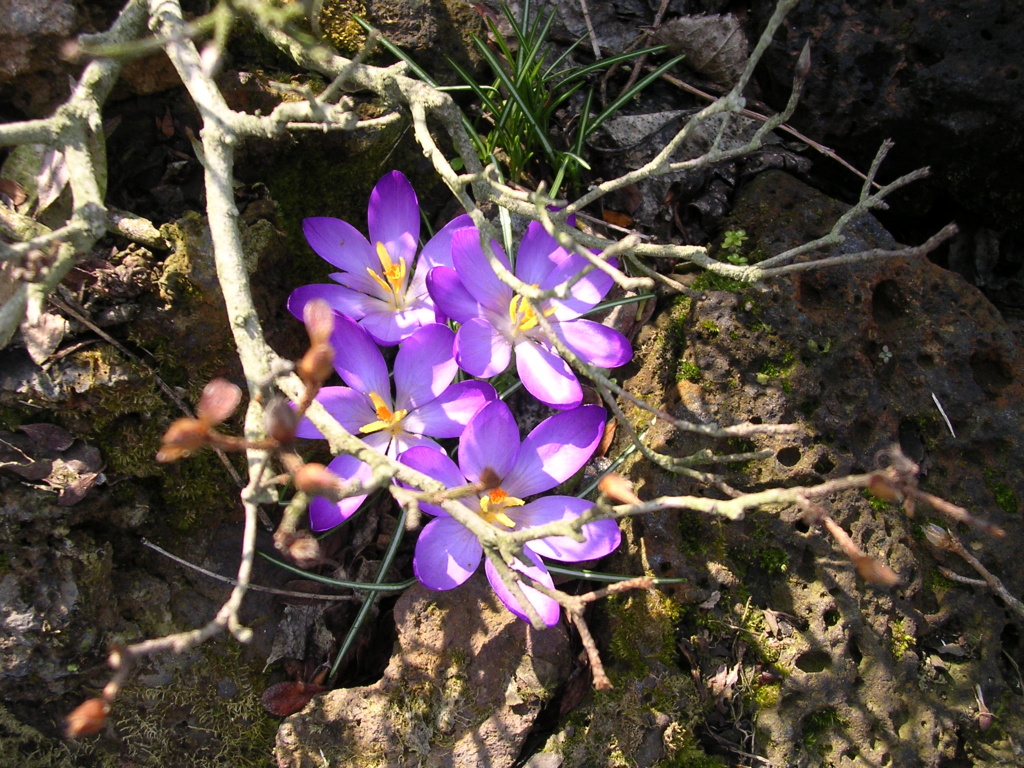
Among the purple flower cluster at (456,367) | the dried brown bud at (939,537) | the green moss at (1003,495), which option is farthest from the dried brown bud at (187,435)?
the green moss at (1003,495)

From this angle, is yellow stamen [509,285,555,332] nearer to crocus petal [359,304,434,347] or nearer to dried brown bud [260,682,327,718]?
crocus petal [359,304,434,347]

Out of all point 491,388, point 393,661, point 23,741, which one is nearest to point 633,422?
point 491,388

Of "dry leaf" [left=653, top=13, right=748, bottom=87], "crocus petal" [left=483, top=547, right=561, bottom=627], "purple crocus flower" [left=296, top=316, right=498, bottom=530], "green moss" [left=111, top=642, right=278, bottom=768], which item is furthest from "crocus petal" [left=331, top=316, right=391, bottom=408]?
"dry leaf" [left=653, top=13, right=748, bottom=87]

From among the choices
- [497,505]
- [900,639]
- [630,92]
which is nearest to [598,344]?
[497,505]

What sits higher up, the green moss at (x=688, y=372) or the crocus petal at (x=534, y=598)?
the green moss at (x=688, y=372)

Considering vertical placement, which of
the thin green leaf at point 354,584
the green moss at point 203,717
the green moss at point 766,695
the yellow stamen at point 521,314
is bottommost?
the green moss at point 203,717

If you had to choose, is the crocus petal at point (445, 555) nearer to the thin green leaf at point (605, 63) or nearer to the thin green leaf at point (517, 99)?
the thin green leaf at point (517, 99)
